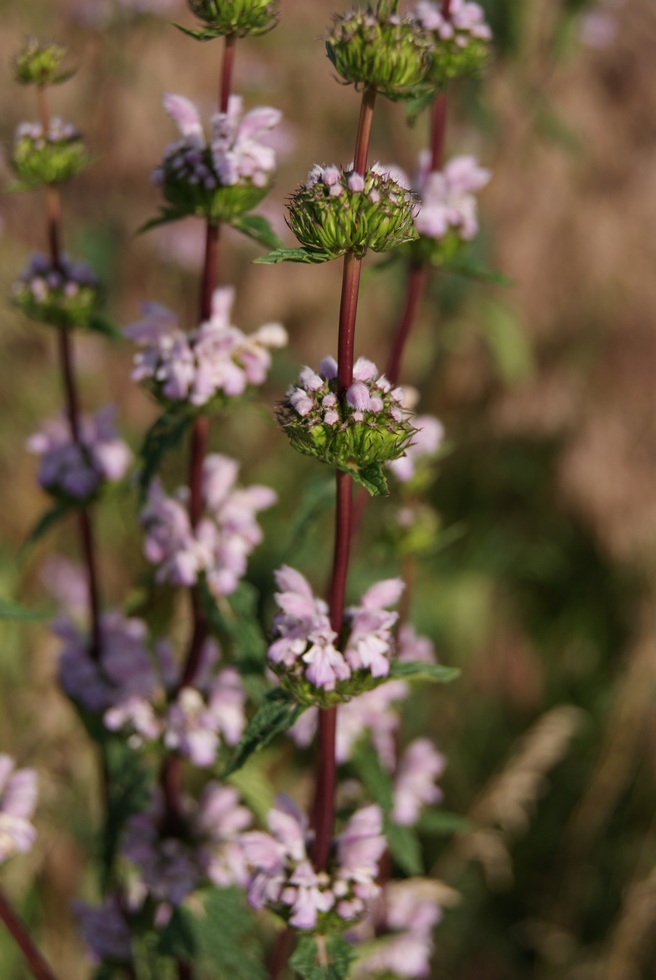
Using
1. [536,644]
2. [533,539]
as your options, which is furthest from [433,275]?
[536,644]

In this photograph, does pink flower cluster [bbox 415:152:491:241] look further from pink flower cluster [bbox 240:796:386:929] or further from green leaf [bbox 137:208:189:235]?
pink flower cluster [bbox 240:796:386:929]

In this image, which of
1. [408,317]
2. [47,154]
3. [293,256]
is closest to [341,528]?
[293,256]

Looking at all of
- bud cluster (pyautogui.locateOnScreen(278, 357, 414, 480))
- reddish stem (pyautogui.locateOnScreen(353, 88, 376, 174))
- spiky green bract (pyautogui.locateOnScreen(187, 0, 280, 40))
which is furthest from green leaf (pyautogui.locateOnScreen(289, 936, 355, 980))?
spiky green bract (pyautogui.locateOnScreen(187, 0, 280, 40))

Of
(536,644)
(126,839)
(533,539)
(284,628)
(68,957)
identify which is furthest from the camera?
(533,539)

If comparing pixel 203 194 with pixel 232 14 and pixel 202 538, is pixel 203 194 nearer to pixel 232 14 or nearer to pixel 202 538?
pixel 232 14

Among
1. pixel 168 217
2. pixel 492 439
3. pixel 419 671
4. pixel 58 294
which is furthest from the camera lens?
pixel 492 439

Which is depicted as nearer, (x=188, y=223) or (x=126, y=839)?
(x=126, y=839)

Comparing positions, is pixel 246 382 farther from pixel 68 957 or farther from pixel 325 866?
pixel 68 957
